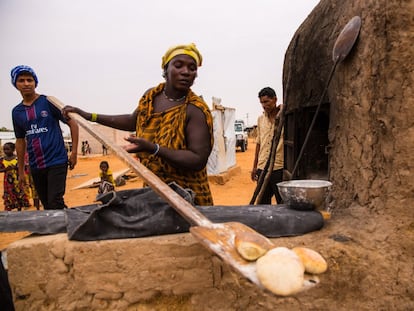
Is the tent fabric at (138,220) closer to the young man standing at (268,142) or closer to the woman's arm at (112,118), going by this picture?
the woman's arm at (112,118)

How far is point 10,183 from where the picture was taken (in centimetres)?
555

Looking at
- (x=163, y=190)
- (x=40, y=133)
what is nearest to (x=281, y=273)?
(x=163, y=190)

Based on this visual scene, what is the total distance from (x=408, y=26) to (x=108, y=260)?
2197mm

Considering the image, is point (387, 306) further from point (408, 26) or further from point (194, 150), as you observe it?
point (408, 26)

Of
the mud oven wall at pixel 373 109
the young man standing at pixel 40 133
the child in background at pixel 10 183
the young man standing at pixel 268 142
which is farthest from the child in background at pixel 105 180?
the mud oven wall at pixel 373 109

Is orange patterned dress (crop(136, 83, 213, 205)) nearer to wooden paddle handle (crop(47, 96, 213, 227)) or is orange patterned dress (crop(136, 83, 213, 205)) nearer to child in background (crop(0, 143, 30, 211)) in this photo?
wooden paddle handle (crop(47, 96, 213, 227))

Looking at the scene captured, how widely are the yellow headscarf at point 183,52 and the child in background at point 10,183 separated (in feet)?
16.1

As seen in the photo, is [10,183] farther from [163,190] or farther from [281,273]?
[281,273]

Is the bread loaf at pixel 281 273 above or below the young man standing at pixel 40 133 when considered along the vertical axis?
below

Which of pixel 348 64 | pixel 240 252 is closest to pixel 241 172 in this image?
pixel 348 64

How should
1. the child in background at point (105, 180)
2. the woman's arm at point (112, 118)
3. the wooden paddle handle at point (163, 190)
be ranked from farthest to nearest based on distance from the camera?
the child in background at point (105, 180) → the woman's arm at point (112, 118) → the wooden paddle handle at point (163, 190)

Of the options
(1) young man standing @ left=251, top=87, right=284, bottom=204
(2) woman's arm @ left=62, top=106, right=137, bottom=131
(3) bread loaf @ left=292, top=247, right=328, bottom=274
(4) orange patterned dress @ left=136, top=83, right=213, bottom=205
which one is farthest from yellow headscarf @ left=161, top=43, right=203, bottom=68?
(1) young man standing @ left=251, top=87, right=284, bottom=204

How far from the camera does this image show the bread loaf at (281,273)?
1029 mm

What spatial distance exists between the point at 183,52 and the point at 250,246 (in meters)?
1.37
